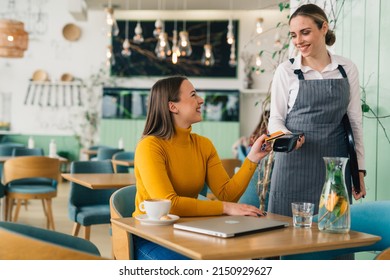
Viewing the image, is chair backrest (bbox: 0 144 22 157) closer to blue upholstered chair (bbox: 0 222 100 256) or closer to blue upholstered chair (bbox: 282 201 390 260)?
blue upholstered chair (bbox: 282 201 390 260)

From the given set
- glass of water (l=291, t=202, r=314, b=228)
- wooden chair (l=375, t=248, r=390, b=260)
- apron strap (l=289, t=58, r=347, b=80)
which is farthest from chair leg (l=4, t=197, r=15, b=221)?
wooden chair (l=375, t=248, r=390, b=260)

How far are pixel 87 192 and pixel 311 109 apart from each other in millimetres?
2735

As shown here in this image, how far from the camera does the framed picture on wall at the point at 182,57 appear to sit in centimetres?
1179

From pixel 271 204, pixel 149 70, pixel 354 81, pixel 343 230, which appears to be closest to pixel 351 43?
pixel 354 81

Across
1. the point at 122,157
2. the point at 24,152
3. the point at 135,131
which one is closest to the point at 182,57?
the point at 135,131

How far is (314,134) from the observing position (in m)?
2.64

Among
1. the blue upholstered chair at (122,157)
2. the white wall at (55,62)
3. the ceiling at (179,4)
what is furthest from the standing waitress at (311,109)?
the white wall at (55,62)

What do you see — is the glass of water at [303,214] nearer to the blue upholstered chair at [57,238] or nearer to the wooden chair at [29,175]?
the blue upholstered chair at [57,238]

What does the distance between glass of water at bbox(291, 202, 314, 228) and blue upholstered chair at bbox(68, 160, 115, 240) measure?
2.81m

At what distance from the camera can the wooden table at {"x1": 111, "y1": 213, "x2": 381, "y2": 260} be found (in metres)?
1.56

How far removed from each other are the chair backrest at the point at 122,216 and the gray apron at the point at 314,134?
0.75 meters
